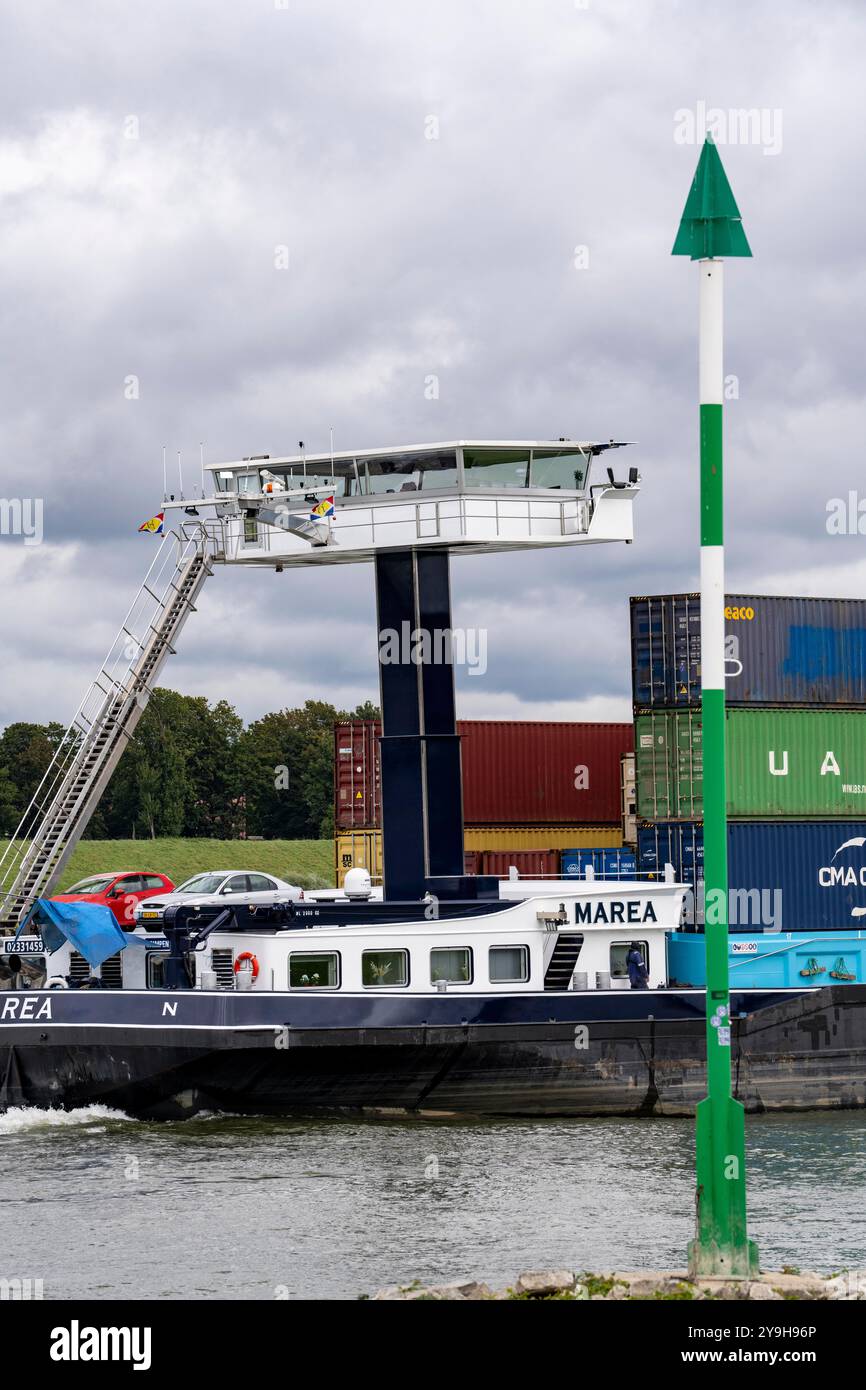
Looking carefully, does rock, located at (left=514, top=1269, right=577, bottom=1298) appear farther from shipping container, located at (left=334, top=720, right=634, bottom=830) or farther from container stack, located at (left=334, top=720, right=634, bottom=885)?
shipping container, located at (left=334, top=720, right=634, bottom=830)

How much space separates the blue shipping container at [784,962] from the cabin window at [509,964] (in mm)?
3104

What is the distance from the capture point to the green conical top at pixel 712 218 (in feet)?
44.9

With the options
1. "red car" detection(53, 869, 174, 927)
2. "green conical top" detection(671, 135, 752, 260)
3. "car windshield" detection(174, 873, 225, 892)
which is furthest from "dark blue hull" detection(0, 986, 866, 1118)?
"green conical top" detection(671, 135, 752, 260)

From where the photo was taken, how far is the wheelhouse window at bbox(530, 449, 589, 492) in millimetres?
28547

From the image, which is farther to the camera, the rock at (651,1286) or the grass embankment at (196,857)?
the grass embankment at (196,857)

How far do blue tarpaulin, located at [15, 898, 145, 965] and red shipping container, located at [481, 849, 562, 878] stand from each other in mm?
10336

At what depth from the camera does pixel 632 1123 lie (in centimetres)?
2664

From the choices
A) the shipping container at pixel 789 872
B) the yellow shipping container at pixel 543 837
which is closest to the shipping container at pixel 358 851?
the yellow shipping container at pixel 543 837

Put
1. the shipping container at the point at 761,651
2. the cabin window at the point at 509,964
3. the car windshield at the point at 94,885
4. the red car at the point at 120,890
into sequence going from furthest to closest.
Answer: the car windshield at the point at 94,885 → the red car at the point at 120,890 → the shipping container at the point at 761,651 → the cabin window at the point at 509,964

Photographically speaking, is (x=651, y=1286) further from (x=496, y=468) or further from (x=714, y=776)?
(x=496, y=468)

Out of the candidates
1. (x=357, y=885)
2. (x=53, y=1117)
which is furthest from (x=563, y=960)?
(x=53, y=1117)

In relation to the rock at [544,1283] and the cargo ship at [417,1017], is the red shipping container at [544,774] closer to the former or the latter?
the cargo ship at [417,1017]

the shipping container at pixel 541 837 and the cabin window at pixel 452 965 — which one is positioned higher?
the shipping container at pixel 541 837
